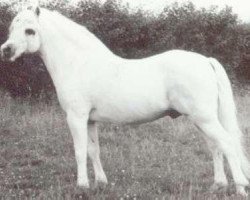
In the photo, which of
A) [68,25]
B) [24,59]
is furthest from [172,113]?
[24,59]

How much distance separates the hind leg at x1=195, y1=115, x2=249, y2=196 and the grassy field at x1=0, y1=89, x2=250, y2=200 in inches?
9.8

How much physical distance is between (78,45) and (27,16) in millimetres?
836

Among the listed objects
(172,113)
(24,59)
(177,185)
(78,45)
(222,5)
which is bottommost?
(177,185)

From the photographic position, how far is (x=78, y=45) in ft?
25.8

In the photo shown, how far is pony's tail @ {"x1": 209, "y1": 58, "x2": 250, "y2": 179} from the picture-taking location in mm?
7105

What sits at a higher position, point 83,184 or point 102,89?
point 102,89

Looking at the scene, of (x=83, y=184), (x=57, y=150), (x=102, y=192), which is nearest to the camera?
(x=102, y=192)

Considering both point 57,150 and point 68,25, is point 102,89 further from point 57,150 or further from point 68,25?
point 57,150

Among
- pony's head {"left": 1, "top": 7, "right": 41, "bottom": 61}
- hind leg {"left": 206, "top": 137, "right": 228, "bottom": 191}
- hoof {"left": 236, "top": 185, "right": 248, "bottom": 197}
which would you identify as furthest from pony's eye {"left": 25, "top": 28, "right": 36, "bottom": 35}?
hoof {"left": 236, "top": 185, "right": 248, "bottom": 197}

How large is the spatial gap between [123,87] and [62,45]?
1192mm

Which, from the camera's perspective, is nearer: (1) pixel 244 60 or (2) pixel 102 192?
(2) pixel 102 192

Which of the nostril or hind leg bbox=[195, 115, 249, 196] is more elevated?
the nostril

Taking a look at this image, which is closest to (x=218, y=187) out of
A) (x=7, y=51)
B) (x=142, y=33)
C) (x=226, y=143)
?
(x=226, y=143)

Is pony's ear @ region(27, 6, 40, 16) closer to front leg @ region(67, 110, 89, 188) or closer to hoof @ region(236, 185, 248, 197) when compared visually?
front leg @ region(67, 110, 89, 188)
